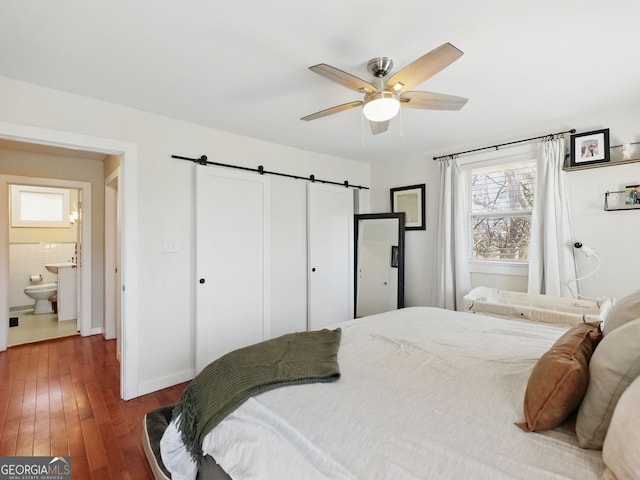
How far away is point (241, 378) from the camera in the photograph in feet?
4.44

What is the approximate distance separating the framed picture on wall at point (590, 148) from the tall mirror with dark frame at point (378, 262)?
1830mm

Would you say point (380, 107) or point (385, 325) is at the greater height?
point (380, 107)

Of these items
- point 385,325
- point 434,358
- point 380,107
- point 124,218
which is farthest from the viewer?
point 124,218

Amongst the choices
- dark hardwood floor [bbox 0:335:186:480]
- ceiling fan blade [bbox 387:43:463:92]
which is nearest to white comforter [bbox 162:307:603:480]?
dark hardwood floor [bbox 0:335:186:480]

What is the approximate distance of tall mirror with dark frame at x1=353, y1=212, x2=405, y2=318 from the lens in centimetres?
421

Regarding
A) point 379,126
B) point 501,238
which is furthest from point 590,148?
point 379,126

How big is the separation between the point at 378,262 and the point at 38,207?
19.2ft

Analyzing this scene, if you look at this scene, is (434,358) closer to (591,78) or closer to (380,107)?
(380,107)

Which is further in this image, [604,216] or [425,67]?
[604,216]

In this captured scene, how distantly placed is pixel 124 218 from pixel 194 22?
167 cm

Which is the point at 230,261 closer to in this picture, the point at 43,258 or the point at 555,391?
the point at 555,391

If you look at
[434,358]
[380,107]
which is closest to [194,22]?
[380,107]

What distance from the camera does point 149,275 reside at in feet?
9.14

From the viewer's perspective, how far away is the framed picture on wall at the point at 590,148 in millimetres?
2740
